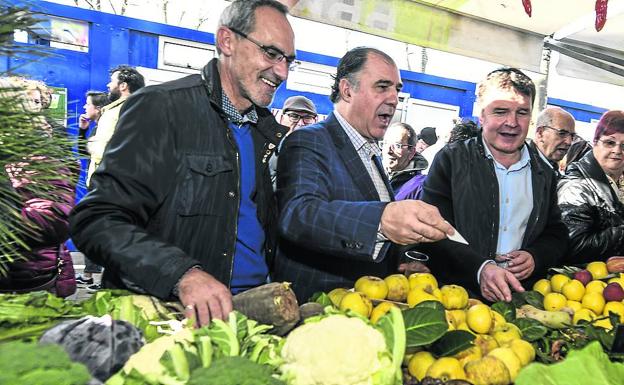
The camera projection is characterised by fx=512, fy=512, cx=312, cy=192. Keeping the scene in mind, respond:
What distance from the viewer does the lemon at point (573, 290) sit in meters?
2.27

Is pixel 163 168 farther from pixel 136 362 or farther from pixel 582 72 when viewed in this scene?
pixel 582 72

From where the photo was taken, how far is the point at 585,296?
227 centimetres

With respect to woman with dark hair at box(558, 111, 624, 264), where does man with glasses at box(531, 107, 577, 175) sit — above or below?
above

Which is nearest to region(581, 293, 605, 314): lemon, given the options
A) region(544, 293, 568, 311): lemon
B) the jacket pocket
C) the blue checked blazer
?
region(544, 293, 568, 311): lemon

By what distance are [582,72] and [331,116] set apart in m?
4.38

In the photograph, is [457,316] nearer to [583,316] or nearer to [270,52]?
[583,316]

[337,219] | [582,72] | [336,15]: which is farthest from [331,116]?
[582,72]

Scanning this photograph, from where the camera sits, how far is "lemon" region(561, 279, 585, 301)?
2271 millimetres

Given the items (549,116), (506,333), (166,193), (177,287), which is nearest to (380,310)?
(506,333)

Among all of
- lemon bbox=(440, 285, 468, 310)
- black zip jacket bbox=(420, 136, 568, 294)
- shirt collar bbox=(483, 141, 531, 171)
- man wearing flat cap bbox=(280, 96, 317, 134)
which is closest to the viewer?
lemon bbox=(440, 285, 468, 310)

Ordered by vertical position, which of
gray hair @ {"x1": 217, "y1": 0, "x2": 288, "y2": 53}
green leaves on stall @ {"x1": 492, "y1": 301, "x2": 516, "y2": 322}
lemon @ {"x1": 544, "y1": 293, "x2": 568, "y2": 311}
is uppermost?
gray hair @ {"x1": 217, "y1": 0, "x2": 288, "y2": 53}

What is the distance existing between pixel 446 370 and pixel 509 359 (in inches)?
8.7

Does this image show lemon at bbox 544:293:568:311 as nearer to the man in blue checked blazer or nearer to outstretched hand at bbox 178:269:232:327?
the man in blue checked blazer

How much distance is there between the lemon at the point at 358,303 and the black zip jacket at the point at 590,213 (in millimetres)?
1866
